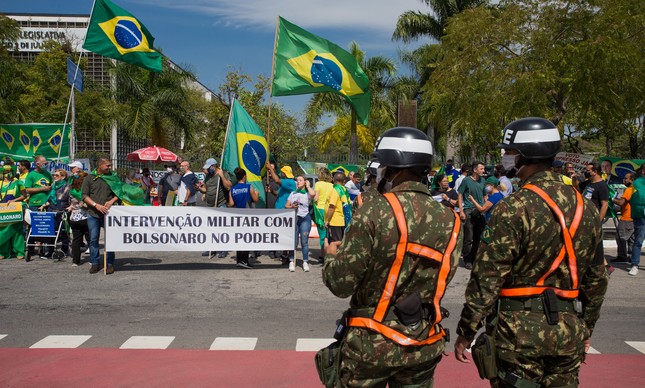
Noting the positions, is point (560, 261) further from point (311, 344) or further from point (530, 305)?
point (311, 344)

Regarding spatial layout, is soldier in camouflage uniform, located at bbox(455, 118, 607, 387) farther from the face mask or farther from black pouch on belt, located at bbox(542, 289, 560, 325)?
the face mask

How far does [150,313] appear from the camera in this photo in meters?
7.84

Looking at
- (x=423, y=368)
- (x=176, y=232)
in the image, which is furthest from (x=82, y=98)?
(x=423, y=368)

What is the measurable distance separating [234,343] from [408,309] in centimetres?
399

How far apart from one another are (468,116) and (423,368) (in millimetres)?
19716

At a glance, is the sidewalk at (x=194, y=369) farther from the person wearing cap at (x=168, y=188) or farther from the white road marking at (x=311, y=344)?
the person wearing cap at (x=168, y=188)

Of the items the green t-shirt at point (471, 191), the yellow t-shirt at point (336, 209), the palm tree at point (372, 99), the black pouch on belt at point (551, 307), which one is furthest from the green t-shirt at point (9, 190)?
the palm tree at point (372, 99)

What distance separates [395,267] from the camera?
285 centimetres

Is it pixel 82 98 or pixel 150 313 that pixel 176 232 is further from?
pixel 82 98

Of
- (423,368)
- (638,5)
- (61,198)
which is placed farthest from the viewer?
(638,5)

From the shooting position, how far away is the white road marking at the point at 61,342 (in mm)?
6349

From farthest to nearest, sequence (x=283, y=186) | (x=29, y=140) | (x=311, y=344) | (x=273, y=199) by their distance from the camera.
→ (x=29, y=140), (x=273, y=199), (x=283, y=186), (x=311, y=344)

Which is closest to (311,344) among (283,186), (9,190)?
(283,186)

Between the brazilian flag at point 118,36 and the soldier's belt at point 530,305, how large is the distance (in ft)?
36.6
